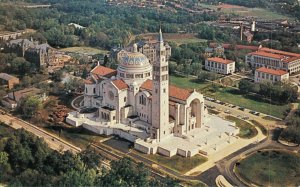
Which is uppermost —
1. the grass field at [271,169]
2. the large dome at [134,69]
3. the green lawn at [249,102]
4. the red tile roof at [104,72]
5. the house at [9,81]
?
the large dome at [134,69]

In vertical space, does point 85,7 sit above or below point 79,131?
above

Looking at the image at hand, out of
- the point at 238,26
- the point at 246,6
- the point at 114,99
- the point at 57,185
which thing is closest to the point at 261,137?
the point at 114,99

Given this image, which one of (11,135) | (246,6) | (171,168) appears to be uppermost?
(246,6)

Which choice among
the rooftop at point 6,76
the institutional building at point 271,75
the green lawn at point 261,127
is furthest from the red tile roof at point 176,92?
the rooftop at point 6,76

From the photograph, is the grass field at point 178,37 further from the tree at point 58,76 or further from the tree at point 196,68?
the tree at point 58,76

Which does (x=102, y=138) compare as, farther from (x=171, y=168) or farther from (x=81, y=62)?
(x=81, y=62)

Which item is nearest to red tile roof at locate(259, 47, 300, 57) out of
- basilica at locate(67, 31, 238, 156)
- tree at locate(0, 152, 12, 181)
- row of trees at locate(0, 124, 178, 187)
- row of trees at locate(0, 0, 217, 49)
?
row of trees at locate(0, 0, 217, 49)

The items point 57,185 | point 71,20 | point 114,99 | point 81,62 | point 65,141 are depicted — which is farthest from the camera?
point 71,20
